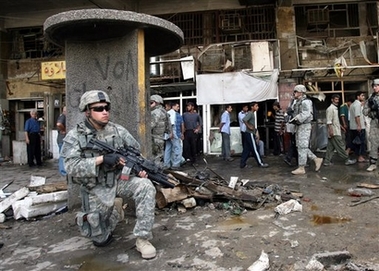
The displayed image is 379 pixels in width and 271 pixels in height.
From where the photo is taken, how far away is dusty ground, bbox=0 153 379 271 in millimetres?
2869

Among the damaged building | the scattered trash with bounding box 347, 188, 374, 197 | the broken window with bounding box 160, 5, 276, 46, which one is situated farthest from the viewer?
the broken window with bounding box 160, 5, 276, 46

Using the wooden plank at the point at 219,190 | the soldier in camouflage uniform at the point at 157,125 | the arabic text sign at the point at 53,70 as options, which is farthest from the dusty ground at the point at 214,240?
the arabic text sign at the point at 53,70

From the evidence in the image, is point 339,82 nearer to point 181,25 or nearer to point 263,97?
point 263,97

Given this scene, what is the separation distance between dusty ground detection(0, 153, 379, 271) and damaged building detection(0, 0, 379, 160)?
20.2 ft

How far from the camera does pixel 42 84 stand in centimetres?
1210

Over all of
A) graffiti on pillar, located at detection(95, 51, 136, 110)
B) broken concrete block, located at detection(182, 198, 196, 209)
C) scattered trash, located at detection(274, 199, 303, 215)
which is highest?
graffiti on pillar, located at detection(95, 51, 136, 110)

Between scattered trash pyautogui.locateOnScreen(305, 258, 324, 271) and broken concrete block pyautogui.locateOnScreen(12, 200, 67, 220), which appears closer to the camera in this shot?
scattered trash pyautogui.locateOnScreen(305, 258, 324, 271)

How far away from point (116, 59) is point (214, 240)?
8.67 ft

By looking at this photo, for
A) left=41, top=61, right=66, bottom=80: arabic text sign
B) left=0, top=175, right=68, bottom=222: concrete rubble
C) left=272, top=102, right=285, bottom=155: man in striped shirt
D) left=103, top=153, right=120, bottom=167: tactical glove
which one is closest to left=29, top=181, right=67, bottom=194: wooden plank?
left=0, top=175, right=68, bottom=222: concrete rubble

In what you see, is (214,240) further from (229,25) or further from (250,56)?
(229,25)

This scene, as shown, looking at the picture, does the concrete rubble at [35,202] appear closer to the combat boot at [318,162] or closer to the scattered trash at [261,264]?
the scattered trash at [261,264]

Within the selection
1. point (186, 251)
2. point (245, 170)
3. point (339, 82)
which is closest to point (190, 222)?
point (186, 251)

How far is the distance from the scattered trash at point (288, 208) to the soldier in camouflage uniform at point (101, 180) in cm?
189

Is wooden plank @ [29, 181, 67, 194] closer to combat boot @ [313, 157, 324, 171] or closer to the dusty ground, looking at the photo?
the dusty ground
